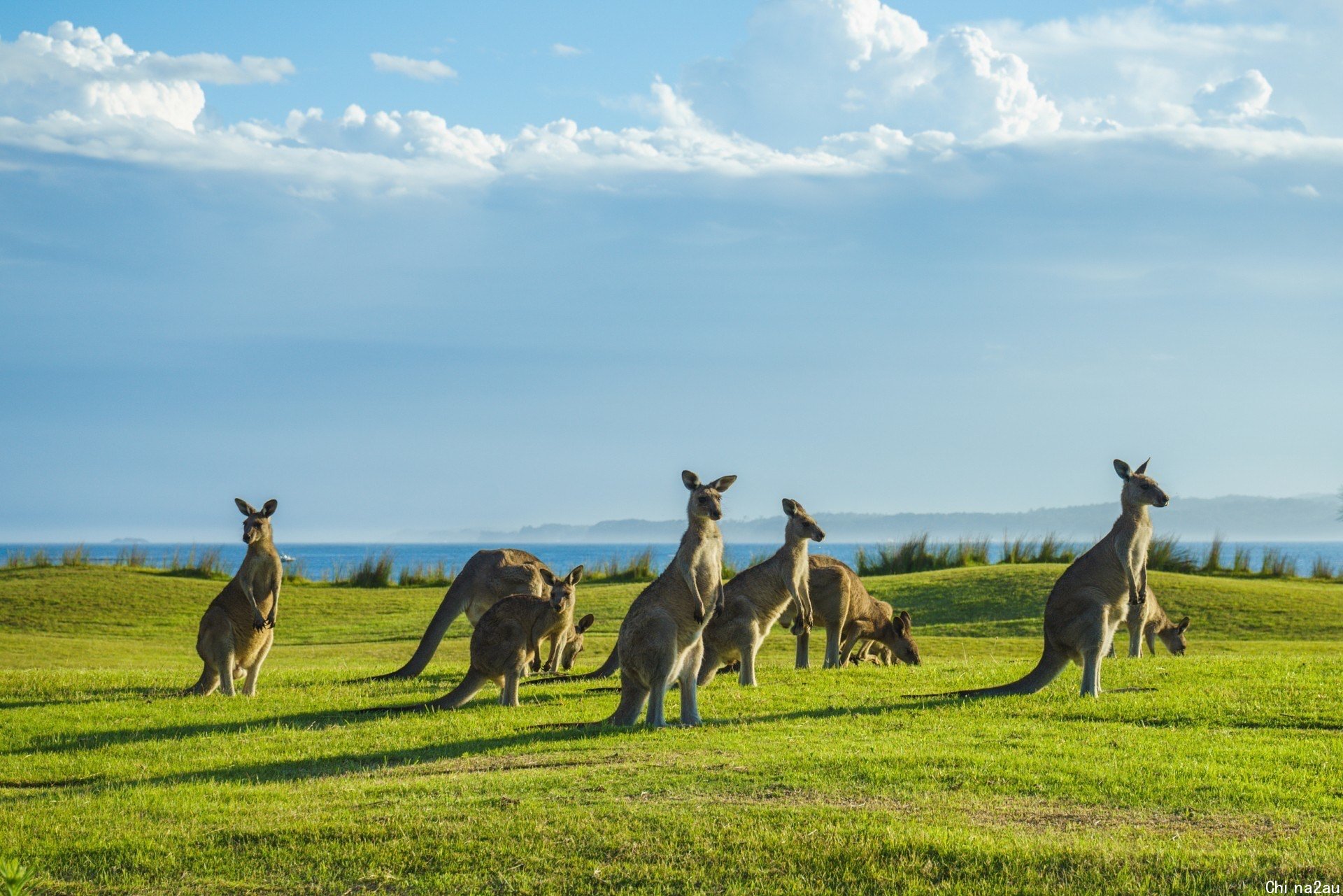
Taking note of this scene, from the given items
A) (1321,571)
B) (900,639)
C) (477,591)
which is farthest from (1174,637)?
(1321,571)

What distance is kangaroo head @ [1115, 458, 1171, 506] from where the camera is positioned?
10766 mm

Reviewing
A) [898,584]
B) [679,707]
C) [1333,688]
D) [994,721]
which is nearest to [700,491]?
[679,707]

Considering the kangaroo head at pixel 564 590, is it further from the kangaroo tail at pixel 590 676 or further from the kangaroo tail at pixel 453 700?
→ the kangaroo tail at pixel 590 676

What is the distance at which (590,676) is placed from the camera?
12.6 meters

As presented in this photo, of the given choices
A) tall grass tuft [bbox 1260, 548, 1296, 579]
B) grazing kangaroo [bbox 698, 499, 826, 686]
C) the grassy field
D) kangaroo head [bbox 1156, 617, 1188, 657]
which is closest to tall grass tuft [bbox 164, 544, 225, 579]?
the grassy field

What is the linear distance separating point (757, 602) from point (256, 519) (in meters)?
4.99

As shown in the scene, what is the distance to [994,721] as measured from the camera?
376 inches

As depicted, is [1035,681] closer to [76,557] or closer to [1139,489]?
[1139,489]

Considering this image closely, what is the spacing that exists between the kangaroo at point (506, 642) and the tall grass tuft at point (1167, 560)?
21042 millimetres

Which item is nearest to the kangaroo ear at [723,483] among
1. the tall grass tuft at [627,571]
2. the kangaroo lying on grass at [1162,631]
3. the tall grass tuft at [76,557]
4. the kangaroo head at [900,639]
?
the kangaroo head at [900,639]

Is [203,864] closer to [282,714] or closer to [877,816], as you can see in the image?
[877,816]

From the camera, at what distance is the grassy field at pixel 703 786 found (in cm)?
590

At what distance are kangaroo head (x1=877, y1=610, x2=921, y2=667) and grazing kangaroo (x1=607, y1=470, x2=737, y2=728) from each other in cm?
573

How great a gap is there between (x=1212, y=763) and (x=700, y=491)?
4.20 m
